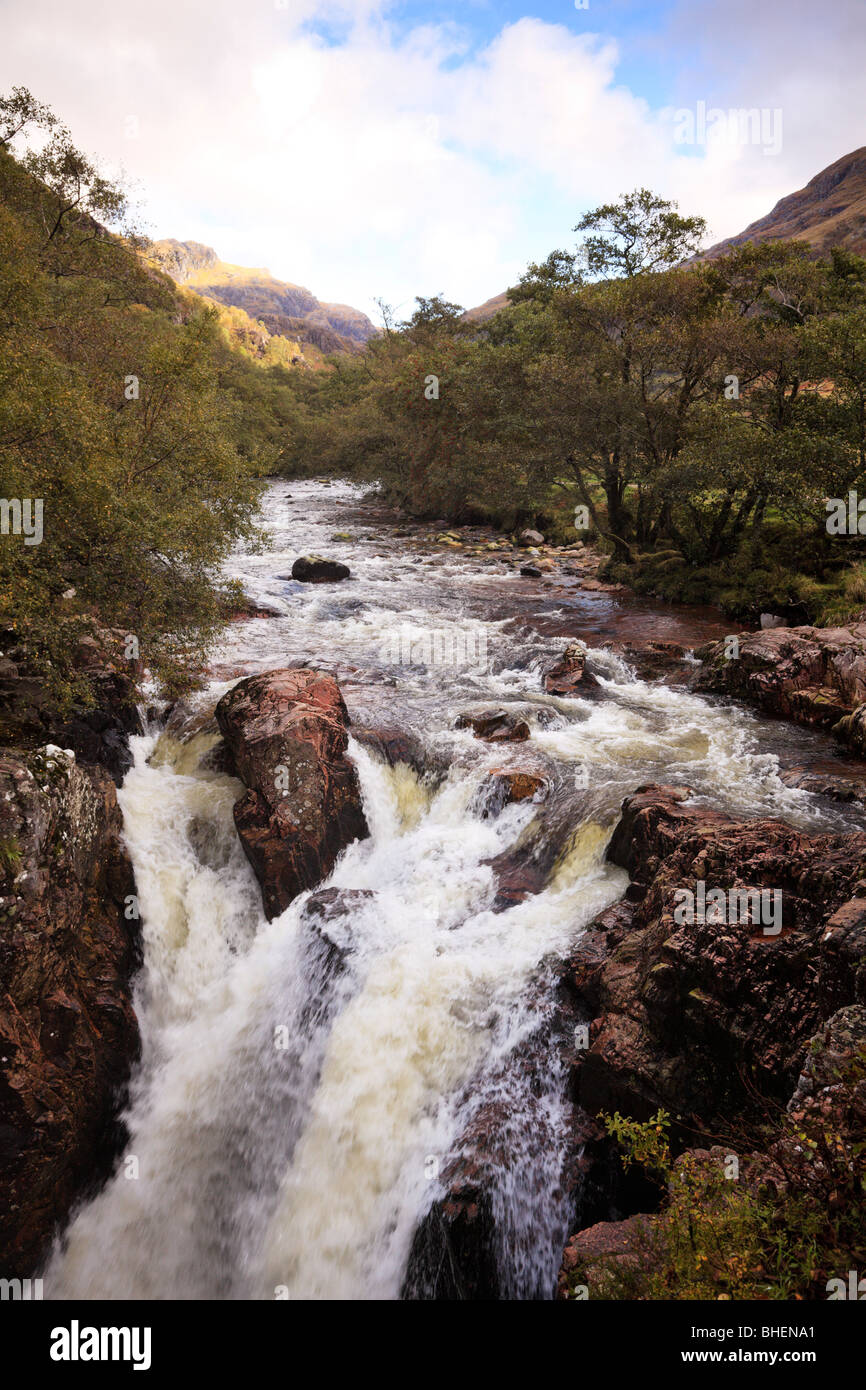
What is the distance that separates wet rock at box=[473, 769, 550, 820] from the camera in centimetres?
1177

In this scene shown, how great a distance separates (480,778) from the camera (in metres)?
12.3

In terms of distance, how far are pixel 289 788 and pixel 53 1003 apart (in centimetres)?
454

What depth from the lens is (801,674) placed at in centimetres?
1448

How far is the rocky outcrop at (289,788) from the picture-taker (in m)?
10.6

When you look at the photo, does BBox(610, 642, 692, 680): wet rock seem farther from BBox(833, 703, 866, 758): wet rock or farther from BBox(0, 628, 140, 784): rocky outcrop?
BBox(0, 628, 140, 784): rocky outcrop

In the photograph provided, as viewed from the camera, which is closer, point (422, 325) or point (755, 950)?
point (755, 950)

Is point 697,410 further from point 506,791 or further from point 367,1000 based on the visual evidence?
point 367,1000

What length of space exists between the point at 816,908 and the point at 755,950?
2.61 feet

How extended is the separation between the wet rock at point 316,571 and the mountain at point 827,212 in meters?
107

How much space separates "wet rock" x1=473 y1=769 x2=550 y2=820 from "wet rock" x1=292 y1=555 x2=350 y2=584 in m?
17.6

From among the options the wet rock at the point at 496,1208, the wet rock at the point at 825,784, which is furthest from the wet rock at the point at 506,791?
the wet rock at the point at 496,1208

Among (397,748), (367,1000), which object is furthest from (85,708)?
(367,1000)
